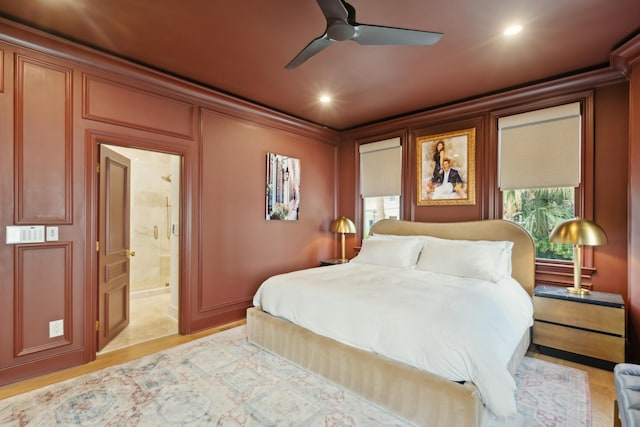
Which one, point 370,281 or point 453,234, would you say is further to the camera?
point 453,234

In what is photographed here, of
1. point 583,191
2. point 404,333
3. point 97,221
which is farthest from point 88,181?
point 583,191

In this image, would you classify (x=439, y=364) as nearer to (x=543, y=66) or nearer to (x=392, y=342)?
(x=392, y=342)

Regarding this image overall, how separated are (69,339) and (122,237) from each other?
1.18 meters

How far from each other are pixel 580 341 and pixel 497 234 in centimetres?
124

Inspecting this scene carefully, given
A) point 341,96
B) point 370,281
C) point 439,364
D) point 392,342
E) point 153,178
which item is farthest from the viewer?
point 153,178

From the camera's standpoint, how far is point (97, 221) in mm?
2805

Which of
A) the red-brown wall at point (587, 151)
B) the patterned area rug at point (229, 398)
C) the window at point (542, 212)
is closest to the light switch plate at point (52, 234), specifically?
the patterned area rug at point (229, 398)

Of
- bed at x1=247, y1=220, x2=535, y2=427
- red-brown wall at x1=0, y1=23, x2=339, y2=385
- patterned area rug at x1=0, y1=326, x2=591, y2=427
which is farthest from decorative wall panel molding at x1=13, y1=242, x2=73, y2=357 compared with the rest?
bed at x1=247, y1=220, x2=535, y2=427

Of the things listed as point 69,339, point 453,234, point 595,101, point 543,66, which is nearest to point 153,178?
point 69,339

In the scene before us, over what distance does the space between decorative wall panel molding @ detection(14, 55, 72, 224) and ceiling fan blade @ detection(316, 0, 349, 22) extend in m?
2.36

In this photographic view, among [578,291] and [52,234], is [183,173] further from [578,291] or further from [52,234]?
[578,291]

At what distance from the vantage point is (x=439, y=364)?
69.9 inches

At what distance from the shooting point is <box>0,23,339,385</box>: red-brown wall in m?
2.39

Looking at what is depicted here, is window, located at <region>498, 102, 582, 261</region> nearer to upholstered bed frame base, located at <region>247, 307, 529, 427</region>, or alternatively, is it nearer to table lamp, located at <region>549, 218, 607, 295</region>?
table lamp, located at <region>549, 218, 607, 295</region>
